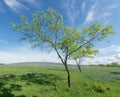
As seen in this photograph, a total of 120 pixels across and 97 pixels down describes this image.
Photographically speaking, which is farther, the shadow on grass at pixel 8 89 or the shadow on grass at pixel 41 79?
the shadow on grass at pixel 41 79

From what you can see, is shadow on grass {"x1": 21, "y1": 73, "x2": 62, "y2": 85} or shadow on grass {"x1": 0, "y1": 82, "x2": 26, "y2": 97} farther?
shadow on grass {"x1": 21, "y1": 73, "x2": 62, "y2": 85}

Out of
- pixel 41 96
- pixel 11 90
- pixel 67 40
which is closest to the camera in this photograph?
pixel 41 96

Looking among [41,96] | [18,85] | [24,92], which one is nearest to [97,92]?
[41,96]

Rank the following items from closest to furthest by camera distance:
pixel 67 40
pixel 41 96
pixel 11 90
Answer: pixel 41 96
pixel 11 90
pixel 67 40

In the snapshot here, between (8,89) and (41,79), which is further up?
(41,79)

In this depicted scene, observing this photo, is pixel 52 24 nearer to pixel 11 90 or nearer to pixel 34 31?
pixel 34 31

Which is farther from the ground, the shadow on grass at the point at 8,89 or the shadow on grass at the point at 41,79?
the shadow on grass at the point at 41,79

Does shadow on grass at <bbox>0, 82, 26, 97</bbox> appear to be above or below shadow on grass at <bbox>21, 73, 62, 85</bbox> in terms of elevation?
below

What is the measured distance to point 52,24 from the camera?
3234 cm

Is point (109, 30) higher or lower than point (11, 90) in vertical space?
higher

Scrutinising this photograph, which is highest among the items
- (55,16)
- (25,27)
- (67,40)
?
(55,16)

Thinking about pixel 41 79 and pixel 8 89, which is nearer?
pixel 8 89

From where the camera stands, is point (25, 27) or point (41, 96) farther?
point (25, 27)

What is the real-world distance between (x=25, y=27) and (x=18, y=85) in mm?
10963
